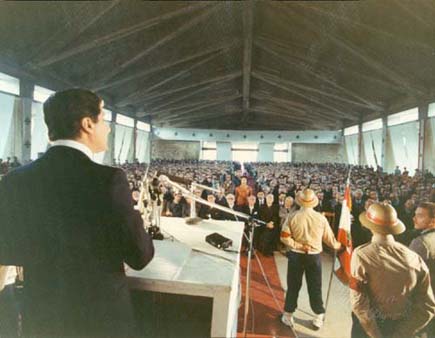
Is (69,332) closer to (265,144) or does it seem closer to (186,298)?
(186,298)

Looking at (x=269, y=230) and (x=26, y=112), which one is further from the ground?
(x=26, y=112)

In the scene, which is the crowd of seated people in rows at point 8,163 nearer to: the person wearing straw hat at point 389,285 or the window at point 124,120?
the window at point 124,120

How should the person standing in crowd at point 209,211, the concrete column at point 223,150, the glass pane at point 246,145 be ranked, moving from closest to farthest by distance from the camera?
the person standing in crowd at point 209,211
the concrete column at point 223,150
the glass pane at point 246,145

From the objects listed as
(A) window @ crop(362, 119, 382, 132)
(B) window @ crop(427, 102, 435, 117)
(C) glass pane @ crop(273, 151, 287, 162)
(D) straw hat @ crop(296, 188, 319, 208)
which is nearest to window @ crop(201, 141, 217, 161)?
(C) glass pane @ crop(273, 151, 287, 162)

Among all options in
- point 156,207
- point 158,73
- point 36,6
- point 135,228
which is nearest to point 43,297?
point 135,228

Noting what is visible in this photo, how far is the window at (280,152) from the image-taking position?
17.7 m

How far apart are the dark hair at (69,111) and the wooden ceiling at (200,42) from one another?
642 mm

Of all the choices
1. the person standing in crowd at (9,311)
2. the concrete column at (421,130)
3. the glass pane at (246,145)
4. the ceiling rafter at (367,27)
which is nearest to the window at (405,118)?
the concrete column at (421,130)

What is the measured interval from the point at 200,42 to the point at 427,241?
73.2 inches

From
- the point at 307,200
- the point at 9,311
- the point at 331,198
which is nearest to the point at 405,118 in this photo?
the point at 331,198

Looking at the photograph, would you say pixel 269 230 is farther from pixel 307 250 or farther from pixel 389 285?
pixel 389 285

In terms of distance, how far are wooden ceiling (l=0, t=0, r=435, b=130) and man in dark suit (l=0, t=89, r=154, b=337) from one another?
658 mm

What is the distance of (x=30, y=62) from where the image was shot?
129 cm

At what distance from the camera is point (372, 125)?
3918 mm
